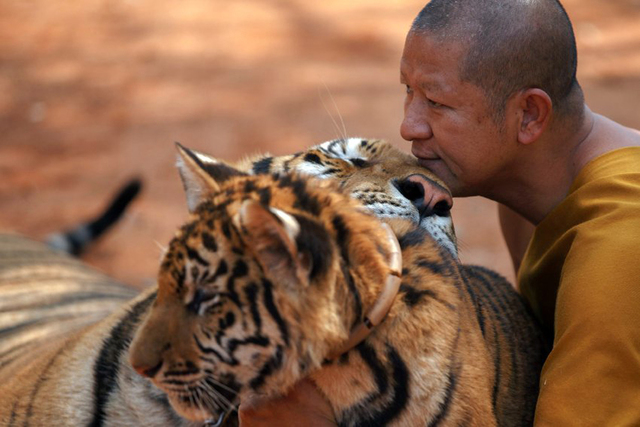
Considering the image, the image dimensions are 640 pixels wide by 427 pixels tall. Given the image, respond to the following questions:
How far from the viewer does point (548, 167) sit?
259 centimetres

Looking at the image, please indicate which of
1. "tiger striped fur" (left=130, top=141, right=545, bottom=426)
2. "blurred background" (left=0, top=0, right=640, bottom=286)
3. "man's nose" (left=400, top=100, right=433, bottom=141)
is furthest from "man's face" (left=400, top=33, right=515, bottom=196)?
"blurred background" (left=0, top=0, right=640, bottom=286)

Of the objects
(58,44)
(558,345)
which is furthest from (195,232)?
(58,44)

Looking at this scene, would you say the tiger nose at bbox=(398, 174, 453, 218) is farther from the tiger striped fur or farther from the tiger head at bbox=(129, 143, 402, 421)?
the tiger head at bbox=(129, 143, 402, 421)

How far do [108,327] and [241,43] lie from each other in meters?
5.37

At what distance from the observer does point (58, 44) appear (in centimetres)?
739

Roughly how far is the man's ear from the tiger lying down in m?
0.57

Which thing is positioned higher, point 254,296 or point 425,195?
point 254,296

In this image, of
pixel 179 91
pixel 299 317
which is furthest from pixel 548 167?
pixel 179 91

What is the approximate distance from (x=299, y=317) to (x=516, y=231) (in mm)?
1884

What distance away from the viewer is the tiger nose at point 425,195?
7.27ft

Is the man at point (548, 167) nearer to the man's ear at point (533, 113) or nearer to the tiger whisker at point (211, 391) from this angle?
the man's ear at point (533, 113)

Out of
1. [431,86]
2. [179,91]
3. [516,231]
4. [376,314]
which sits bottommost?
[179,91]

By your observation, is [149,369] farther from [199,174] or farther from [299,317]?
[199,174]

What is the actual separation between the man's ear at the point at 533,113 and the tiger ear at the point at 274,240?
1.11m
